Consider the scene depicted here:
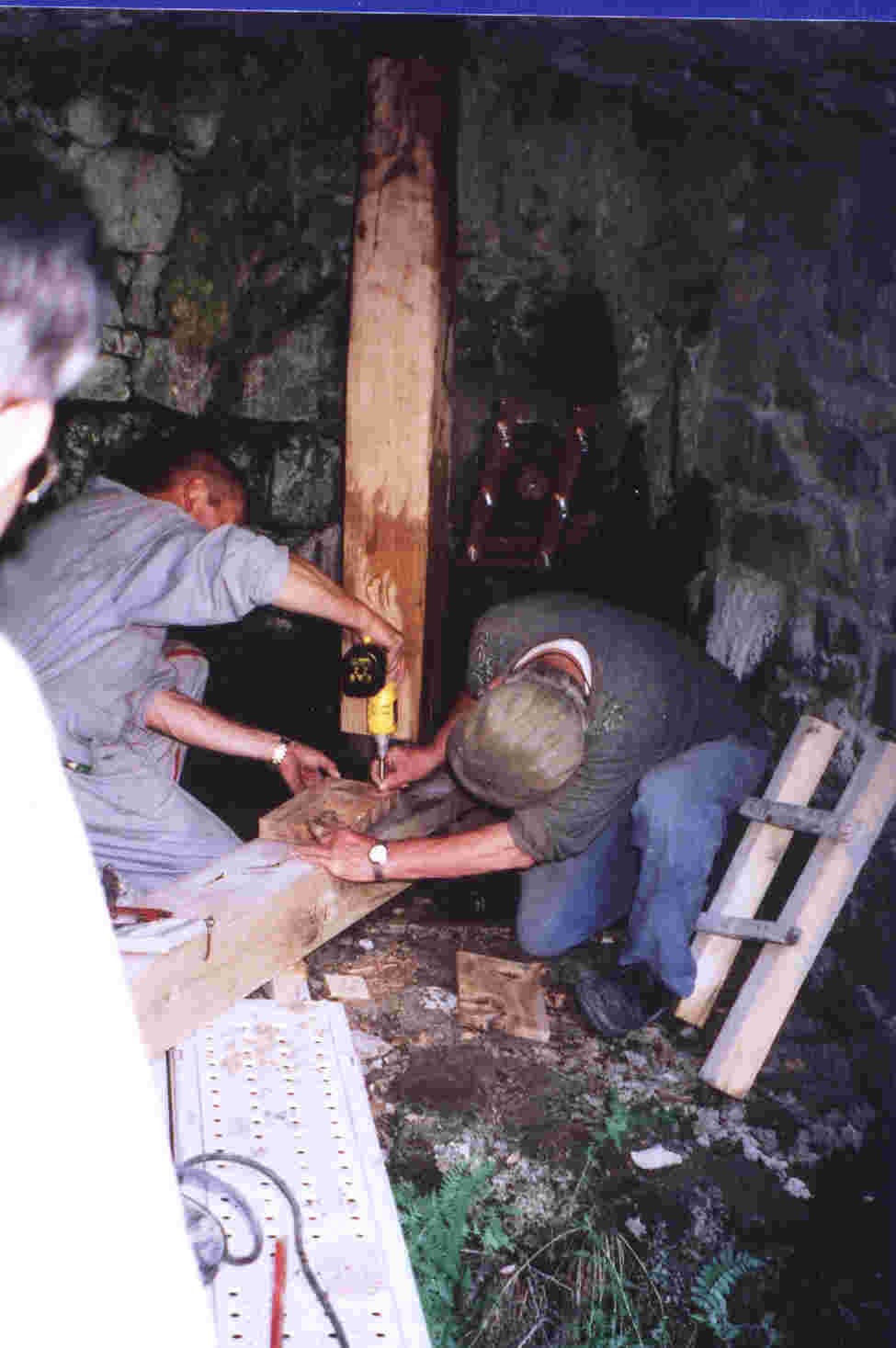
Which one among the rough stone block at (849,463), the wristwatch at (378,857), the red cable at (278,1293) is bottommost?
the wristwatch at (378,857)

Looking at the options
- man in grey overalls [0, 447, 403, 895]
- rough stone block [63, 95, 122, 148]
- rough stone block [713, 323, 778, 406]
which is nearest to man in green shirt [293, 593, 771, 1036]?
man in grey overalls [0, 447, 403, 895]

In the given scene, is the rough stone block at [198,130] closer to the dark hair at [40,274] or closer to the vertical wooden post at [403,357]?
the vertical wooden post at [403,357]

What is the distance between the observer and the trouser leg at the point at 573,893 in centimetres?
439

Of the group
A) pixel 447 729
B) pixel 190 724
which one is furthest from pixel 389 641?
pixel 190 724

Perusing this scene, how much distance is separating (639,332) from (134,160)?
2178 mm

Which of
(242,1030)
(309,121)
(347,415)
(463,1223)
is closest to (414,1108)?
(463,1223)

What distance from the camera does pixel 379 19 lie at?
363 cm

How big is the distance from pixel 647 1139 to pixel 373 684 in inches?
63.2

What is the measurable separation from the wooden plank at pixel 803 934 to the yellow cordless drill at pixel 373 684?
1382mm

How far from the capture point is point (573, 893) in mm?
4387

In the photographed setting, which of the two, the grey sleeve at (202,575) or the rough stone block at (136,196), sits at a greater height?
the rough stone block at (136,196)

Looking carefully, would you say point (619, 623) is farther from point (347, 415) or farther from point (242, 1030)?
point (242, 1030)

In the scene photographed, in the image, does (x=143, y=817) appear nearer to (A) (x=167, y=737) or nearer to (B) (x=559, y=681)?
(A) (x=167, y=737)

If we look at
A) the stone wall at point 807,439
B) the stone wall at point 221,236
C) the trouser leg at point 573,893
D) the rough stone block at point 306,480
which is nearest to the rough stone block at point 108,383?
the stone wall at point 221,236
